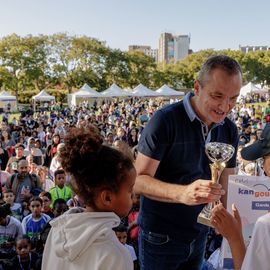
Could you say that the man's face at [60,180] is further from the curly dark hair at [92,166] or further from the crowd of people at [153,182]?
the curly dark hair at [92,166]

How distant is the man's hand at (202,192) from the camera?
182 centimetres

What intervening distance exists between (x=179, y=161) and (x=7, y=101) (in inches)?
1306

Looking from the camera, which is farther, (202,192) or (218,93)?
(218,93)

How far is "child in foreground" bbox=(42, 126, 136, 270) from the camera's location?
4.88 feet

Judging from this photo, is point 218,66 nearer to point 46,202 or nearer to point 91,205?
point 91,205

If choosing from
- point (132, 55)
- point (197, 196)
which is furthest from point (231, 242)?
point (132, 55)

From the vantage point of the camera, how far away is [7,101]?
1313 inches

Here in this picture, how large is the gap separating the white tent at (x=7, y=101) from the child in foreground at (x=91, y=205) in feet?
104

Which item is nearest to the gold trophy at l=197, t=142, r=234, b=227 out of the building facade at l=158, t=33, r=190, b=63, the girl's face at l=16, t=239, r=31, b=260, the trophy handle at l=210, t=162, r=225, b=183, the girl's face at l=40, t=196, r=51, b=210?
the trophy handle at l=210, t=162, r=225, b=183

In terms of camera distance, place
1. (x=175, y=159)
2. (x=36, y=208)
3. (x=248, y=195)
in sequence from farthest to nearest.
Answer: (x=36, y=208), (x=248, y=195), (x=175, y=159)

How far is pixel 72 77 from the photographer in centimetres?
5059

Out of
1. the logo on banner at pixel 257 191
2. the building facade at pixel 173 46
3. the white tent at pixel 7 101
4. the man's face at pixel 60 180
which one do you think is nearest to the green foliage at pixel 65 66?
the white tent at pixel 7 101

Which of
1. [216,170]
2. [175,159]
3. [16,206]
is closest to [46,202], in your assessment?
[16,206]

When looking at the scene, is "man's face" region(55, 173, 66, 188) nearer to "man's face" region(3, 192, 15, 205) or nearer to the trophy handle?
"man's face" region(3, 192, 15, 205)
